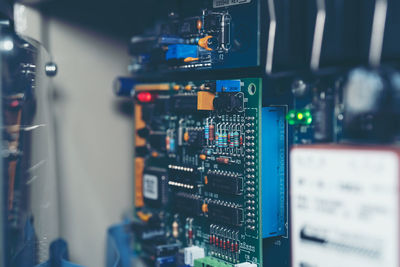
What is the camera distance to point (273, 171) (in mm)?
2781

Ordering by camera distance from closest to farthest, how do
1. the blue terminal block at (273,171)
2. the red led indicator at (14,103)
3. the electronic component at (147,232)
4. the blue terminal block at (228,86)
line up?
the red led indicator at (14,103) < the blue terminal block at (273,171) < the blue terminal block at (228,86) < the electronic component at (147,232)

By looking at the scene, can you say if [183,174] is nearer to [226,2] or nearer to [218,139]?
[218,139]

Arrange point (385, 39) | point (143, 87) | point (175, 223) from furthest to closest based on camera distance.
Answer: point (143, 87)
point (175, 223)
point (385, 39)

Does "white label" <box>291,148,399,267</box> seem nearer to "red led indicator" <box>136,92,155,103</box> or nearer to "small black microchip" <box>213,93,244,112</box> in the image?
"small black microchip" <box>213,93,244,112</box>

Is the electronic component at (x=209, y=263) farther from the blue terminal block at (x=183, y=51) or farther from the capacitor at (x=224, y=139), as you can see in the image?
the blue terminal block at (x=183, y=51)

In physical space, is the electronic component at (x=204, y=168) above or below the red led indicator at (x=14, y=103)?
below

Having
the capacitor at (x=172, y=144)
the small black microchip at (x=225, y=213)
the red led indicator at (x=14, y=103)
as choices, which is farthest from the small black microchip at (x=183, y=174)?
the red led indicator at (x=14, y=103)

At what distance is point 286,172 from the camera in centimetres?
281

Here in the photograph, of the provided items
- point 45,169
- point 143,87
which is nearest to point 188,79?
point 143,87

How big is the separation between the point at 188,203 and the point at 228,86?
0.79m

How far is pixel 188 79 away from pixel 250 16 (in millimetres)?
743

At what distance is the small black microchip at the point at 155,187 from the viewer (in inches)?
134

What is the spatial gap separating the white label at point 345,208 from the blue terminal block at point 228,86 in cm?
85

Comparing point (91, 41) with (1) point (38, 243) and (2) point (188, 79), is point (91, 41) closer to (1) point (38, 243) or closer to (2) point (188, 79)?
(2) point (188, 79)
